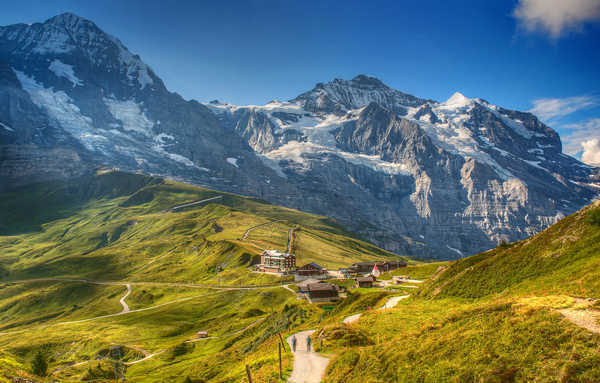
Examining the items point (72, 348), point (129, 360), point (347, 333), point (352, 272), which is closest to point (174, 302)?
point (72, 348)

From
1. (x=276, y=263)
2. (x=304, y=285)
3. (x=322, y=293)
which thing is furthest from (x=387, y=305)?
(x=276, y=263)

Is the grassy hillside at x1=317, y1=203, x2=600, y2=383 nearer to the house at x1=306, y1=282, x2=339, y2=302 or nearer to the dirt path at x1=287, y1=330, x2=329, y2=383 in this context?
the dirt path at x1=287, y1=330, x2=329, y2=383

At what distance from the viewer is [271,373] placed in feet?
118

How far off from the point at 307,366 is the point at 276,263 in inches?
5272

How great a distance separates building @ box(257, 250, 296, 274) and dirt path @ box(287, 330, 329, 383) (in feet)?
403

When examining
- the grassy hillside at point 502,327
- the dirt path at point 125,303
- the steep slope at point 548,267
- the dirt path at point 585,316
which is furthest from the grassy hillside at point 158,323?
the dirt path at point 585,316

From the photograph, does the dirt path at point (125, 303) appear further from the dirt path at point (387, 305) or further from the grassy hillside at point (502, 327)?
the grassy hillside at point (502, 327)

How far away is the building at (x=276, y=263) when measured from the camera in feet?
545

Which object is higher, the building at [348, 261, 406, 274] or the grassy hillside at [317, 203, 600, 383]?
the grassy hillside at [317, 203, 600, 383]

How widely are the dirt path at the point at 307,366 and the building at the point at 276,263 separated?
123 m

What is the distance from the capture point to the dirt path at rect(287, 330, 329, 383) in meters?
33.8

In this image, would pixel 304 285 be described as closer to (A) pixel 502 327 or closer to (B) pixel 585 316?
(A) pixel 502 327

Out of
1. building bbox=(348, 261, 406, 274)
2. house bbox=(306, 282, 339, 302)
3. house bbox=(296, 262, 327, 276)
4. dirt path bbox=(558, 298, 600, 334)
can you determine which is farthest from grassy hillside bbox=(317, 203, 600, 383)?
house bbox=(296, 262, 327, 276)

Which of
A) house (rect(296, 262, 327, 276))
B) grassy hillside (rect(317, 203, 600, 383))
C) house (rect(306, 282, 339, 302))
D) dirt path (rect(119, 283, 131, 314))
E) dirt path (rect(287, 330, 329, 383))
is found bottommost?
dirt path (rect(119, 283, 131, 314))
